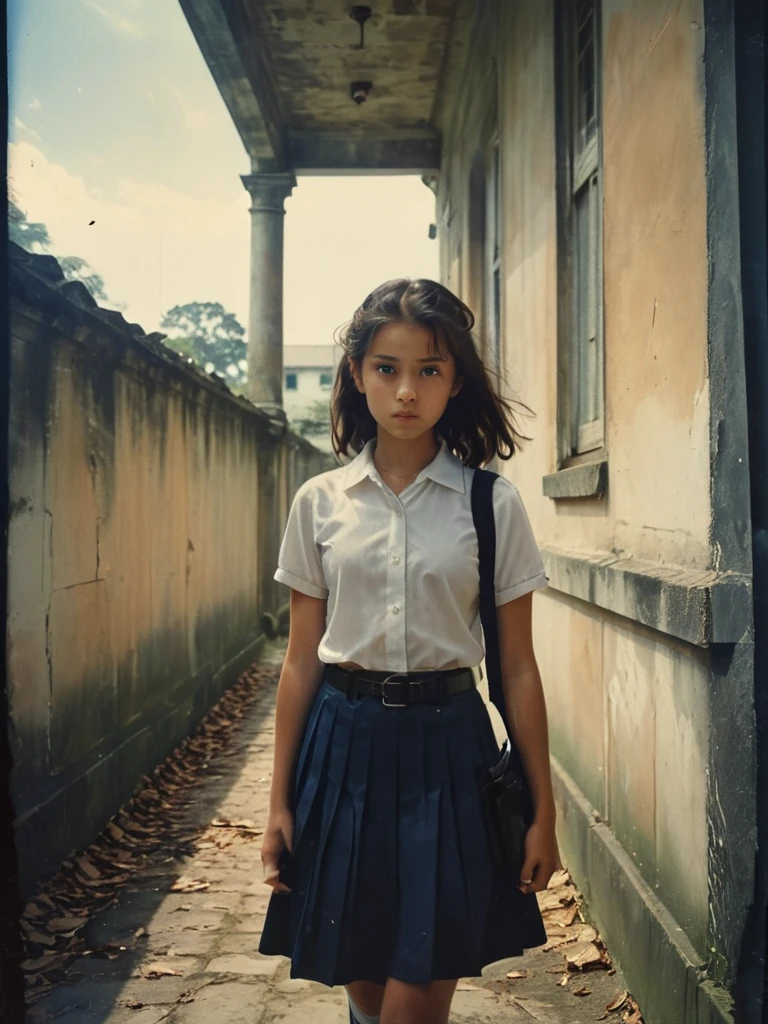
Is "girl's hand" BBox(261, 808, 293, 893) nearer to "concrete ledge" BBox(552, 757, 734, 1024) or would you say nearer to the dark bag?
the dark bag

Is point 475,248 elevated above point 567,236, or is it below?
above

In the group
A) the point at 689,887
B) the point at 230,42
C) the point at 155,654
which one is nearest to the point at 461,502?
the point at 689,887

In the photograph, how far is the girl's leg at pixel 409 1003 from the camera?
5.97 ft

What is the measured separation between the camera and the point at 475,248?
877cm

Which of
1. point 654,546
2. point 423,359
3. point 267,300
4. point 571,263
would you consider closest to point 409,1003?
point 423,359

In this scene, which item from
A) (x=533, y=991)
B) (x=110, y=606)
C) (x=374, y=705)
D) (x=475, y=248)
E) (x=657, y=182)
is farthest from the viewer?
(x=475, y=248)

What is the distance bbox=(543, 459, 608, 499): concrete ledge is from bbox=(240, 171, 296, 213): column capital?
26.8ft

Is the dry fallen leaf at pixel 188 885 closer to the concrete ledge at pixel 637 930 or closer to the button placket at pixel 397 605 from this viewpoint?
the concrete ledge at pixel 637 930

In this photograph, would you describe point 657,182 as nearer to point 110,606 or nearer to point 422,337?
point 422,337

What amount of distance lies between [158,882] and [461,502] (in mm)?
2727

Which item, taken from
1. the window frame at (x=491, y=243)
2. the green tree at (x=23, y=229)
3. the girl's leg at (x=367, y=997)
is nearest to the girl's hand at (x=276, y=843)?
the girl's leg at (x=367, y=997)

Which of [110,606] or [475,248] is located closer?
[110,606]

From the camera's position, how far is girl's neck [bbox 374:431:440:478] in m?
2.11

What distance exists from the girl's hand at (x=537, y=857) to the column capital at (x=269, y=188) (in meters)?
10.6
